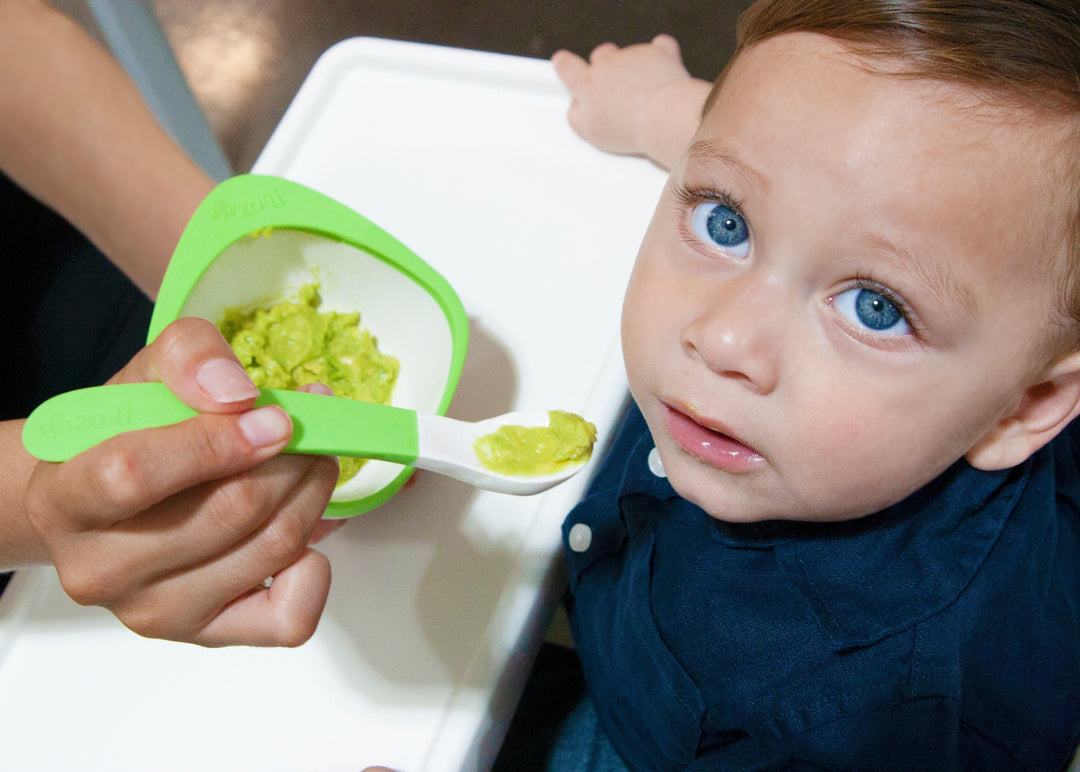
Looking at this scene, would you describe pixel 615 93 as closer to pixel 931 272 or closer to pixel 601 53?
pixel 601 53

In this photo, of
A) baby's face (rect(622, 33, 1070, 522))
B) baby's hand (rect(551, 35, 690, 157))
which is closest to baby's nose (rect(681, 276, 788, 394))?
baby's face (rect(622, 33, 1070, 522))

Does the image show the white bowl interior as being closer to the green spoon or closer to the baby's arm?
the green spoon

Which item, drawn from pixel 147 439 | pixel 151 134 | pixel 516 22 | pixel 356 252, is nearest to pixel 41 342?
pixel 151 134

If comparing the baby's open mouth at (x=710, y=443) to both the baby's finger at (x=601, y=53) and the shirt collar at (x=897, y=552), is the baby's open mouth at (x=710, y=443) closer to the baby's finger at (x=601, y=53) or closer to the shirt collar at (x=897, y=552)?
the shirt collar at (x=897, y=552)

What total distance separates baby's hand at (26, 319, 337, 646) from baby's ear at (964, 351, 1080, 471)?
43 cm

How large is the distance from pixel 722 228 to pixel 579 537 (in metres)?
0.28

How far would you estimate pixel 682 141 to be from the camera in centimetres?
78

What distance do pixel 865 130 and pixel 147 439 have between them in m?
→ 0.41

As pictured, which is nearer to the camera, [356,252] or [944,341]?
[944,341]

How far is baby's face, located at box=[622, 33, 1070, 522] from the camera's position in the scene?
1.44ft

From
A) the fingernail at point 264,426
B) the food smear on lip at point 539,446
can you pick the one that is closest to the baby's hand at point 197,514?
the fingernail at point 264,426

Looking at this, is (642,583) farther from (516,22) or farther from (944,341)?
(516,22)

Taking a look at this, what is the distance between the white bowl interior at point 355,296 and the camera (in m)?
0.66

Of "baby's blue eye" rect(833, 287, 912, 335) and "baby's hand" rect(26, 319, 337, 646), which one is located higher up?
"baby's blue eye" rect(833, 287, 912, 335)
